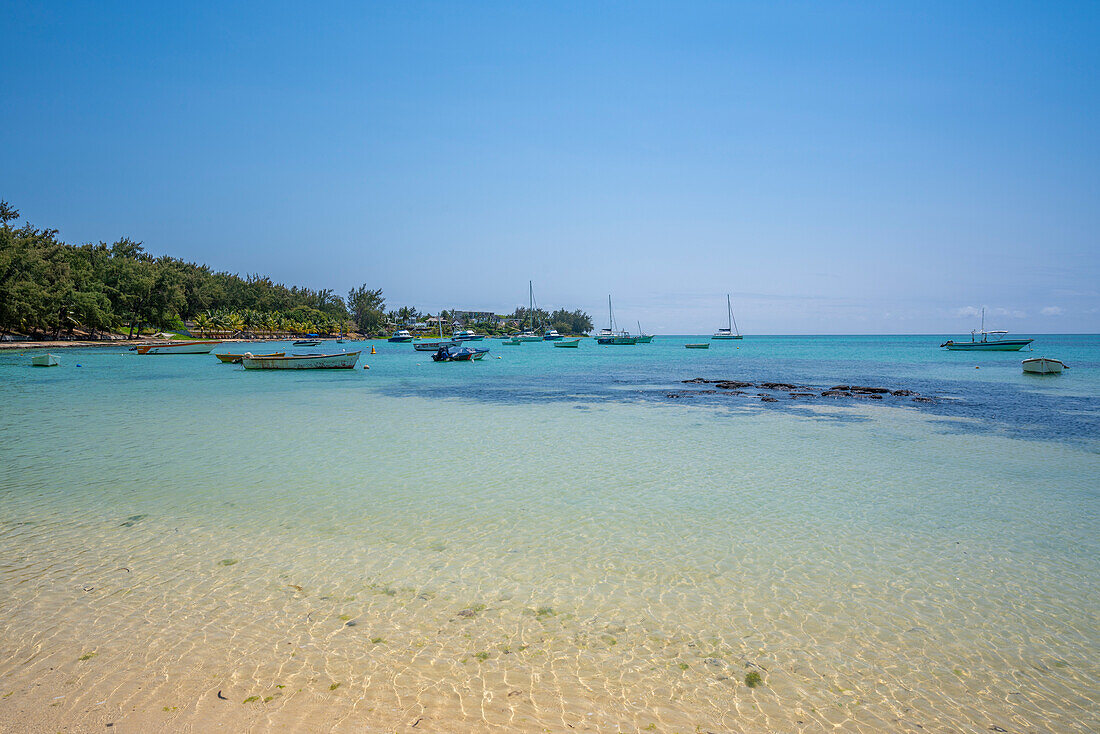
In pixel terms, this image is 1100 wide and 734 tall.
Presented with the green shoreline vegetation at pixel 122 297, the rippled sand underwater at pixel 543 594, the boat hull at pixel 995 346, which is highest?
the green shoreline vegetation at pixel 122 297

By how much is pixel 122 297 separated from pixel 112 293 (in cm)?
172

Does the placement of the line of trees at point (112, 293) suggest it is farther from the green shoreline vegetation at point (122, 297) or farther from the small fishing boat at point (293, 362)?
the small fishing boat at point (293, 362)

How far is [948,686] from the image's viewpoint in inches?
159

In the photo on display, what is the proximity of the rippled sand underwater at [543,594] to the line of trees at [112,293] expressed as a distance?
67908mm

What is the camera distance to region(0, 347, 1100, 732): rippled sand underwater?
377 cm

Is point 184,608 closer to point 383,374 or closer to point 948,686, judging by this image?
point 948,686

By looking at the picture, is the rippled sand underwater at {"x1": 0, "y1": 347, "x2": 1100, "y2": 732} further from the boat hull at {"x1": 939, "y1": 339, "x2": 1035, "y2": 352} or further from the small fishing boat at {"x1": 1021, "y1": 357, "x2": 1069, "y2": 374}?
the boat hull at {"x1": 939, "y1": 339, "x2": 1035, "y2": 352}

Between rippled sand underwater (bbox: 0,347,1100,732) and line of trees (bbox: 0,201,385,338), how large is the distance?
67908 mm

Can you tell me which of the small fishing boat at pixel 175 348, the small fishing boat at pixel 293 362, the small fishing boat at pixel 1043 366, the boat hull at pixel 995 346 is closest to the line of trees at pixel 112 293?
the small fishing boat at pixel 175 348

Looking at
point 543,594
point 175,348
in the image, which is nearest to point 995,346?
point 543,594

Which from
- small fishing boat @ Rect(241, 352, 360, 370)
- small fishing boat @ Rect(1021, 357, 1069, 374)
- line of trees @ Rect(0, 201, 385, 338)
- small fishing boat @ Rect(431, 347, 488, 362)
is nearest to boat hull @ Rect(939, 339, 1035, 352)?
small fishing boat @ Rect(1021, 357, 1069, 374)

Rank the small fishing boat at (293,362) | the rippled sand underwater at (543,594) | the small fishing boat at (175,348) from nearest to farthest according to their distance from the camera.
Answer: the rippled sand underwater at (543,594), the small fishing boat at (293,362), the small fishing boat at (175,348)

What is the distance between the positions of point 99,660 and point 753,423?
655 inches

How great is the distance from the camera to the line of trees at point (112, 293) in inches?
2412
